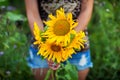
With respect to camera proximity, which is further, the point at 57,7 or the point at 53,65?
the point at 57,7

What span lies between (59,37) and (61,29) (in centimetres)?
4

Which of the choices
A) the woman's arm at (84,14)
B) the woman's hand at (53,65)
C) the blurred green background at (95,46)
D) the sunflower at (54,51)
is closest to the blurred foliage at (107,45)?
the blurred green background at (95,46)

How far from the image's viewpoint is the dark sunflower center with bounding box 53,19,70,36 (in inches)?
82.1

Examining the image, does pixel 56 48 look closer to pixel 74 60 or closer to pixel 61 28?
pixel 61 28

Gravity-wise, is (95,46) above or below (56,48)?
below

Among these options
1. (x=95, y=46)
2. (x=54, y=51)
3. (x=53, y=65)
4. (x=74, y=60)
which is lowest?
(x=95, y=46)

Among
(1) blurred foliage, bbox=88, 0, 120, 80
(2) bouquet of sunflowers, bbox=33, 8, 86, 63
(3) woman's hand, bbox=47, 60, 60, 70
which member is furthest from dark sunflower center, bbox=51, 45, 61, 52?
(1) blurred foliage, bbox=88, 0, 120, 80

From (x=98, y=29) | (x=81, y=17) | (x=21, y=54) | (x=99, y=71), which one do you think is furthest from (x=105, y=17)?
(x=81, y=17)

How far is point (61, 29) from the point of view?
2.09 metres

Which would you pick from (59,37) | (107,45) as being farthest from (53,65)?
(107,45)

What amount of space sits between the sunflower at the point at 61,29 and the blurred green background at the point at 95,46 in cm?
85

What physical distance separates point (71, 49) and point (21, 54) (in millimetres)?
1245

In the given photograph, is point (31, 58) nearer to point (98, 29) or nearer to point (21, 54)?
point (21, 54)

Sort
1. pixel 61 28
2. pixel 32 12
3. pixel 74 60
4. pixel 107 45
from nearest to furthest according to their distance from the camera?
1. pixel 61 28
2. pixel 32 12
3. pixel 74 60
4. pixel 107 45
